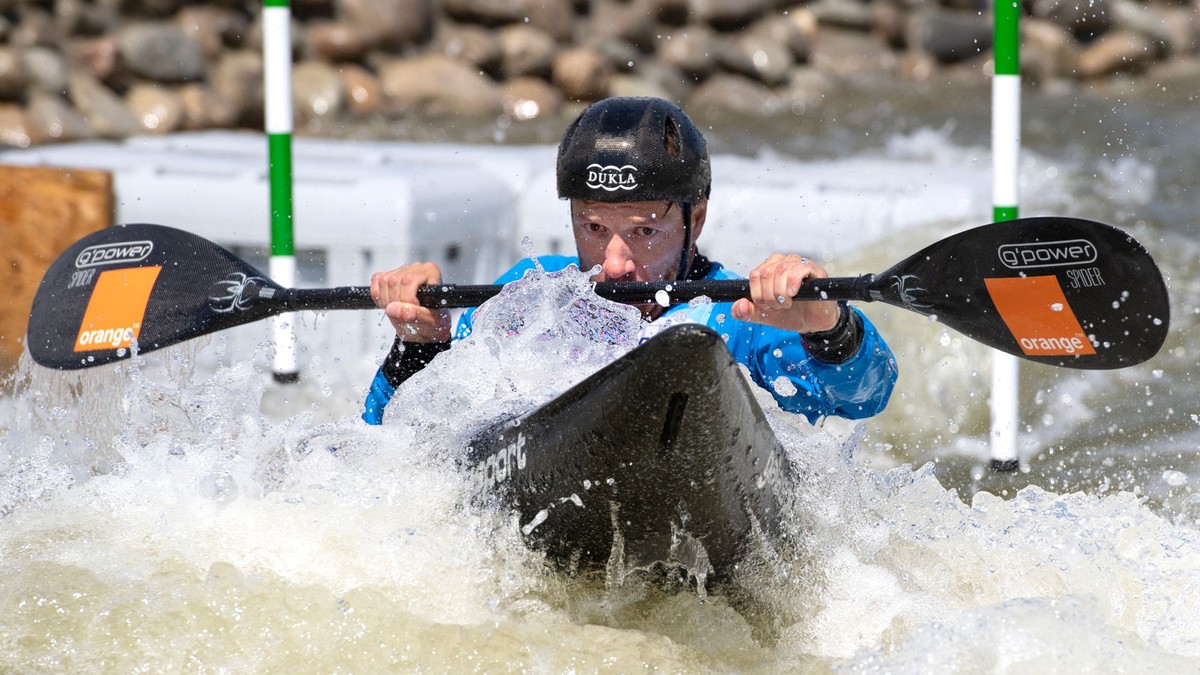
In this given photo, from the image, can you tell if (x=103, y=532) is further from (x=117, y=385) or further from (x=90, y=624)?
(x=117, y=385)

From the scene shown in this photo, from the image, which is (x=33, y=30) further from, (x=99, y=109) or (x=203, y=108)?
(x=203, y=108)

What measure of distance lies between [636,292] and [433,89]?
5.62 meters

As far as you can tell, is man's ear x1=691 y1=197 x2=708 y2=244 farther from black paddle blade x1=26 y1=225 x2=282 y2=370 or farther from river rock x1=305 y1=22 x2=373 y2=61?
river rock x1=305 y1=22 x2=373 y2=61

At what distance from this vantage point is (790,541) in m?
2.18

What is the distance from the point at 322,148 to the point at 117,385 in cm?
182

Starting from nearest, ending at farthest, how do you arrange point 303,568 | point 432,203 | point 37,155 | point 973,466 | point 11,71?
1. point 303,568
2. point 973,466
3. point 432,203
4. point 37,155
5. point 11,71

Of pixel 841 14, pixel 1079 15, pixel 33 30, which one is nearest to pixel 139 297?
pixel 33 30

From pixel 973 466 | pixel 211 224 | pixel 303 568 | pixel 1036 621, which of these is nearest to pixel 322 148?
pixel 211 224

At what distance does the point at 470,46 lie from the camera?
7953mm

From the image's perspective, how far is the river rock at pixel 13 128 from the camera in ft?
19.4

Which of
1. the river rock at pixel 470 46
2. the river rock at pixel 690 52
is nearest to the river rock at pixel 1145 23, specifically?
the river rock at pixel 690 52

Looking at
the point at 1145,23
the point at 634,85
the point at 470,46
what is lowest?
the point at 634,85

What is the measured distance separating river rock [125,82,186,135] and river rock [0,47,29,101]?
573 mm

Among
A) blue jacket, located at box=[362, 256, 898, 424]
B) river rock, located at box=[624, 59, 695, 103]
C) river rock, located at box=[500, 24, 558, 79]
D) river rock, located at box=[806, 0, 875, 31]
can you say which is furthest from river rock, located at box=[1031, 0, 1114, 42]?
blue jacket, located at box=[362, 256, 898, 424]
